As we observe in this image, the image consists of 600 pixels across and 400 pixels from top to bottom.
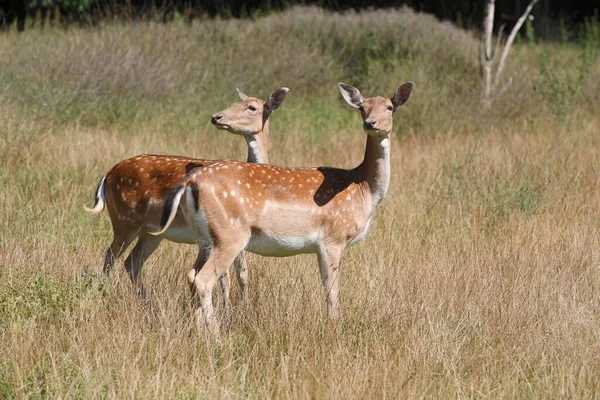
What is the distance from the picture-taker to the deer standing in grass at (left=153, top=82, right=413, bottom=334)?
4984mm

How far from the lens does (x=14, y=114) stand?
905 cm

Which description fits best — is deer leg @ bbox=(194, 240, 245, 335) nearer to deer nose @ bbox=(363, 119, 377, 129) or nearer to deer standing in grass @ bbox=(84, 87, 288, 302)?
deer standing in grass @ bbox=(84, 87, 288, 302)

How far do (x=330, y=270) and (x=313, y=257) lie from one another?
1237mm

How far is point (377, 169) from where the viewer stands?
567cm

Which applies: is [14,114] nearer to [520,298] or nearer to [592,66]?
[520,298]

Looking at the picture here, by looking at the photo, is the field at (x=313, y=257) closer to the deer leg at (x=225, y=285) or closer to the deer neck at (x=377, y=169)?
the deer leg at (x=225, y=285)

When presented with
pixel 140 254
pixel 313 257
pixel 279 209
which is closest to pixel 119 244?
pixel 140 254

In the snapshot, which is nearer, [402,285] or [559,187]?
[402,285]

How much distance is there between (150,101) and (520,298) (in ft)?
22.7

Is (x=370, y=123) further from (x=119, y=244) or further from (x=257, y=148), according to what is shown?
(x=119, y=244)

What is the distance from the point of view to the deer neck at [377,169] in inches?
223

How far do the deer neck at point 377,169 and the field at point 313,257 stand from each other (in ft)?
1.53

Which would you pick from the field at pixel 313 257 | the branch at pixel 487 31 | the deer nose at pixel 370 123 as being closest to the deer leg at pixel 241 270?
the field at pixel 313 257

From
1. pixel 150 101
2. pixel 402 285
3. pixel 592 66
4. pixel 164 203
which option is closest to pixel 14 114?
pixel 150 101
